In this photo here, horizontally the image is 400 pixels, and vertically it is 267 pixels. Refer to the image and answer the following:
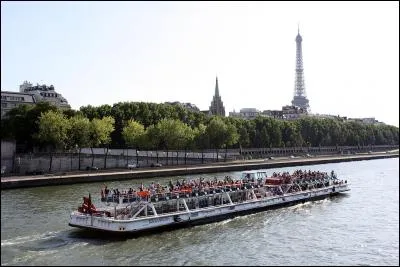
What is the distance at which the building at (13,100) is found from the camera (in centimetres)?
11156

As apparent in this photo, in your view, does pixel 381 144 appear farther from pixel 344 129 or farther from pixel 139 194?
pixel 139 194

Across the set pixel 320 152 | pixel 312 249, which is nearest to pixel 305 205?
pixel 312 249

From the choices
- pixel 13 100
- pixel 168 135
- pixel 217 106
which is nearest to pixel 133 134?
pixel 168 135

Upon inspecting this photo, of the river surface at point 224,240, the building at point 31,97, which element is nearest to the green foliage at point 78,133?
the river surface at point 224,240

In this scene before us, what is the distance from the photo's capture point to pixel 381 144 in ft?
586

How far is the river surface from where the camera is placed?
26766 mm

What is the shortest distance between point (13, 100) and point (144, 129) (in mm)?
38601

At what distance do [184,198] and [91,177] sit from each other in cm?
2515

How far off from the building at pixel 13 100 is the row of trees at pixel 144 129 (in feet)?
95.1

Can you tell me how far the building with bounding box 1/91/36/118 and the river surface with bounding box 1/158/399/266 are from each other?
72.6 m

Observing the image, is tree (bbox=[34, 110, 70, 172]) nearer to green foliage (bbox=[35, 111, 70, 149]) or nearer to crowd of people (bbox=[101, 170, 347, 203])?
green foliage (bbox=[35, 111, 70, 149])

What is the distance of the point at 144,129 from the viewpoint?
91750 mm

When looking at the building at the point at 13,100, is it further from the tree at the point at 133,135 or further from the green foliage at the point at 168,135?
the green foliage at the point at 168,135

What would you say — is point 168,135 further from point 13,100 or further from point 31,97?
point 31,97
